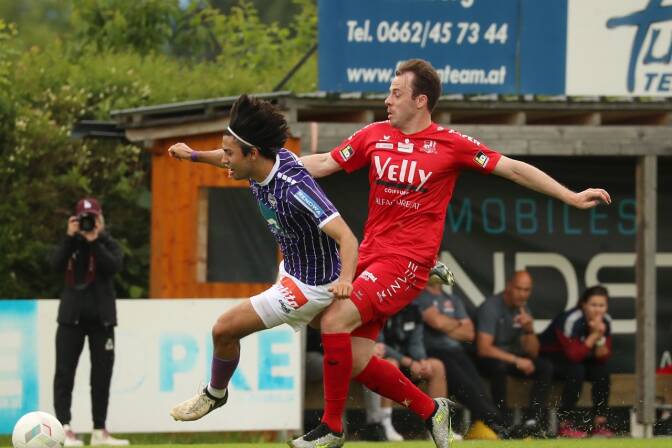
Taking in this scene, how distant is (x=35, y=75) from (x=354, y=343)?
393 inches

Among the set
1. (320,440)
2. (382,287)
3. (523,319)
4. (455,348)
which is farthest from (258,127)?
(523,319)

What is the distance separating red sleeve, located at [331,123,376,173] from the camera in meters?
9.04

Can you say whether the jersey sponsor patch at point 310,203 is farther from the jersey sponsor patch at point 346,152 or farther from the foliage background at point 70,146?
the foliage background at point 70,146

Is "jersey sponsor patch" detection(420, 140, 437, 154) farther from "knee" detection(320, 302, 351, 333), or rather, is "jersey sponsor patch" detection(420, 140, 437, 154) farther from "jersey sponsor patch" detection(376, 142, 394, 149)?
"knee" detection(320, 302, 351, 333)

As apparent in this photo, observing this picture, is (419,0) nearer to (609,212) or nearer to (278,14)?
(609,212)

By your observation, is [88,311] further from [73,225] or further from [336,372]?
[336,372]

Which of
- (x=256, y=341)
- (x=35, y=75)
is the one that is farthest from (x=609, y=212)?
(x=35, y=75)

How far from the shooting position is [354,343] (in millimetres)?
8734

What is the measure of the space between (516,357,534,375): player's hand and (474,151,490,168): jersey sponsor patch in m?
6.10

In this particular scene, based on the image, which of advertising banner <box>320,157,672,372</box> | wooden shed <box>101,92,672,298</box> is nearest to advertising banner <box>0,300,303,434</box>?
wooden shed <box>101,92,672,298</box>

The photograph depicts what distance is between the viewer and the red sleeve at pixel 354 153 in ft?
29.7

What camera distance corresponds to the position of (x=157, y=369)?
13289 millimetres

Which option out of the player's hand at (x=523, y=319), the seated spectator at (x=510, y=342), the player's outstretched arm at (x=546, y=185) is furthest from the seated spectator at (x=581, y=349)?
the player's outstretched arm at (x=546, y=185)

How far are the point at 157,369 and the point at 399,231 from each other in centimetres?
499
